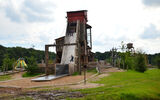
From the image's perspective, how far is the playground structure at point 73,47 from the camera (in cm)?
2562

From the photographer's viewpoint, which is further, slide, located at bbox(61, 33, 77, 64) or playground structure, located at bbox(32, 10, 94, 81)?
slide, located at bbox(61, 33, 77, 64)

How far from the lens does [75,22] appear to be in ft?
131

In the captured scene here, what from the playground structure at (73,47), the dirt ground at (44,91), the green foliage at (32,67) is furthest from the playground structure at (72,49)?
the dirt ground at (44,91)

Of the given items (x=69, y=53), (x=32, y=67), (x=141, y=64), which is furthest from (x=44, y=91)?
(x=141, y=64)

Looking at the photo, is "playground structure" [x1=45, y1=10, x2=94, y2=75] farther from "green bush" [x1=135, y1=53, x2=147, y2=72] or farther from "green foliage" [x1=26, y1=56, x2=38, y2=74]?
"green bush" [x1=135, y1=53, x2=147, y2=72]

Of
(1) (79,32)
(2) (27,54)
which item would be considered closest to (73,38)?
(1) (79,32)

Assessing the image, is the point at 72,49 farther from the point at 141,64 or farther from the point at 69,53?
the point at 141,64

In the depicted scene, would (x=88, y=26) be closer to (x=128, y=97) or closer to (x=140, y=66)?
(x=140, y=66)

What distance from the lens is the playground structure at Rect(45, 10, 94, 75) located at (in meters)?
25.6

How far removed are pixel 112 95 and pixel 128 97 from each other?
3.08 ft

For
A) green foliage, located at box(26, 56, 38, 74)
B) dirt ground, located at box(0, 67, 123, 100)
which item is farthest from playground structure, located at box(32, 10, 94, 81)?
dirt ground, located at box(0, 67, 123, 100)

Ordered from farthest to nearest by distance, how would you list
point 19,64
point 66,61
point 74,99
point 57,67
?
point 19,64, point 66,61, point 57,67, point 74,99

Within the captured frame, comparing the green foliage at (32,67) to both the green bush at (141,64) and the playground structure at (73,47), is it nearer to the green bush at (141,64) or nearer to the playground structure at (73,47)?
the playground structure at (73,47)

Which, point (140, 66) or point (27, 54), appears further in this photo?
point (27, 54)
